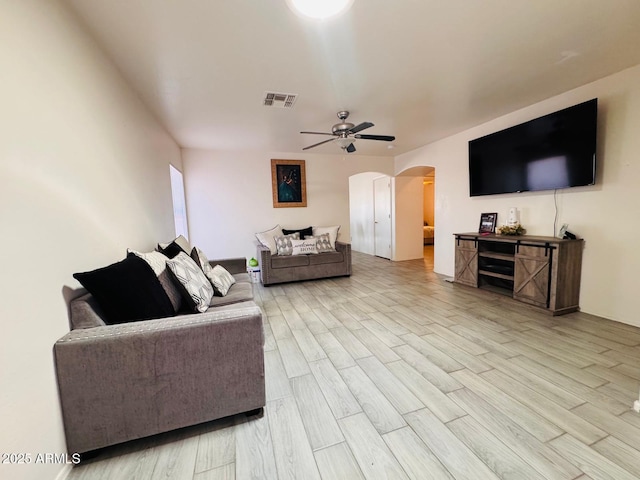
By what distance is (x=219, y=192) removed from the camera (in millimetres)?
5129

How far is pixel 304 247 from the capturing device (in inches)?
190

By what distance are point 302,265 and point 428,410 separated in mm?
A: 3294

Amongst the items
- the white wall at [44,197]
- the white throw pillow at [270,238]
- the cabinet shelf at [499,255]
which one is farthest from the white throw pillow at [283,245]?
the cabinet shelf at [499,255]

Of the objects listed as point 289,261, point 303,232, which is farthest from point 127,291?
point 303,232

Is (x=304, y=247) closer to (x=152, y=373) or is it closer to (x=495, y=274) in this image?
(x=495, y=274)

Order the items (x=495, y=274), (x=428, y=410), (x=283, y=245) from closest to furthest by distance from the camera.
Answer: (x=428, y=410), (x=495, y=274), (x=283, y=245)

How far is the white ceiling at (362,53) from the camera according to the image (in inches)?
66.5

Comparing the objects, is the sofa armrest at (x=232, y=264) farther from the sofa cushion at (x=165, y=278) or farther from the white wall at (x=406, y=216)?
the white wall at (x=406, y=216)

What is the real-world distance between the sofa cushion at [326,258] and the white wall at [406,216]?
6.73ft

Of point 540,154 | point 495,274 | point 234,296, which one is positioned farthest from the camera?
point 495,274

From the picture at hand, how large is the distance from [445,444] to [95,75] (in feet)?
10.4

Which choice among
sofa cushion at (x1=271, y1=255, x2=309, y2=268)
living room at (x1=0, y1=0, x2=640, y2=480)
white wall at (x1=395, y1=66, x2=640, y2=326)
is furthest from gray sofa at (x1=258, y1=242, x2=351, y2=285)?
white wall at (x1=395, y1=66, x2=640, y2=326)

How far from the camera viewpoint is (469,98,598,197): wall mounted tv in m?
2.77

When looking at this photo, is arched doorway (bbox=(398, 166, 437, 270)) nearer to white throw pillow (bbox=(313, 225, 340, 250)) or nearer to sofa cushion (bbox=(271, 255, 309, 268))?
white throw pillow (bbox=(313, 225, 340, 250))
